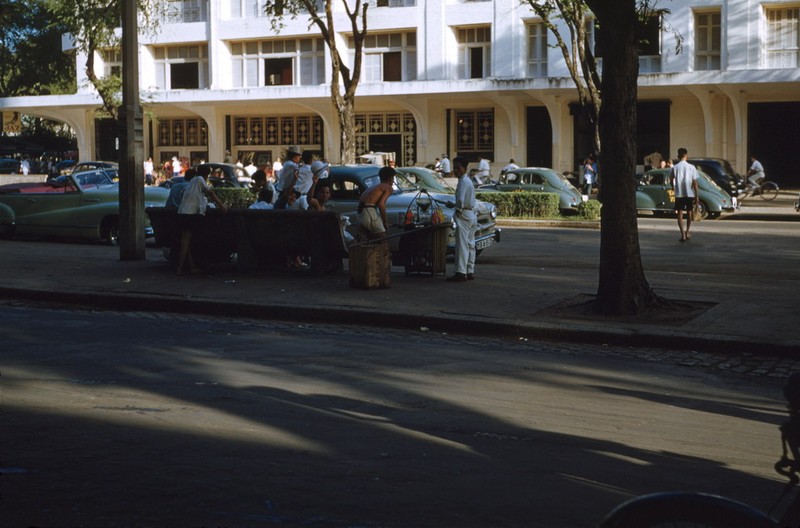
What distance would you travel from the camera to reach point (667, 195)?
31.5 metres

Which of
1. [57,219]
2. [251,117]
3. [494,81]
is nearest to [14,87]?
[251,117]

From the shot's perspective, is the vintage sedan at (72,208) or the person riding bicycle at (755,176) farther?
Result: the person riding bicycle at (755,176)

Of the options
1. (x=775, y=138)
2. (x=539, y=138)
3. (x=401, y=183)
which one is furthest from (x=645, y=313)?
(x=539, y=138)

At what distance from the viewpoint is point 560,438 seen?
659 cm

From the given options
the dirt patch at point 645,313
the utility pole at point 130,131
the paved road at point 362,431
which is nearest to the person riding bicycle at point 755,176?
the utility pole at point 130,131

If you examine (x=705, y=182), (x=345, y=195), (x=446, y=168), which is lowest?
(x=345, y=195)

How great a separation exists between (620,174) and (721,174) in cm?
2397

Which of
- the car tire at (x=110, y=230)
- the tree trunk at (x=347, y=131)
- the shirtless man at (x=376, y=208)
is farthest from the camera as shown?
the tree trunk at (x=347, y=131)

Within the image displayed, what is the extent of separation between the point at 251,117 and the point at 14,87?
107ft

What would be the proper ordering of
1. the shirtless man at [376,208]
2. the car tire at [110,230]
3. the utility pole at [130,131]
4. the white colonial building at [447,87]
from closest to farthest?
the shirtless man at [376,208] < the utility pole at [130,131] < the car tire at [110,230] < the white colonial building at [447,87]

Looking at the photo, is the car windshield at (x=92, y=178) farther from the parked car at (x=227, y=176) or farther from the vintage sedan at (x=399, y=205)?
the parked car at (x=227, y=176)

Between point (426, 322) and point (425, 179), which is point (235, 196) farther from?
point (426, 322)

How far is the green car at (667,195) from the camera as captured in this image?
30.2 metres

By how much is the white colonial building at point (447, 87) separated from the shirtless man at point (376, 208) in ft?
90.9
